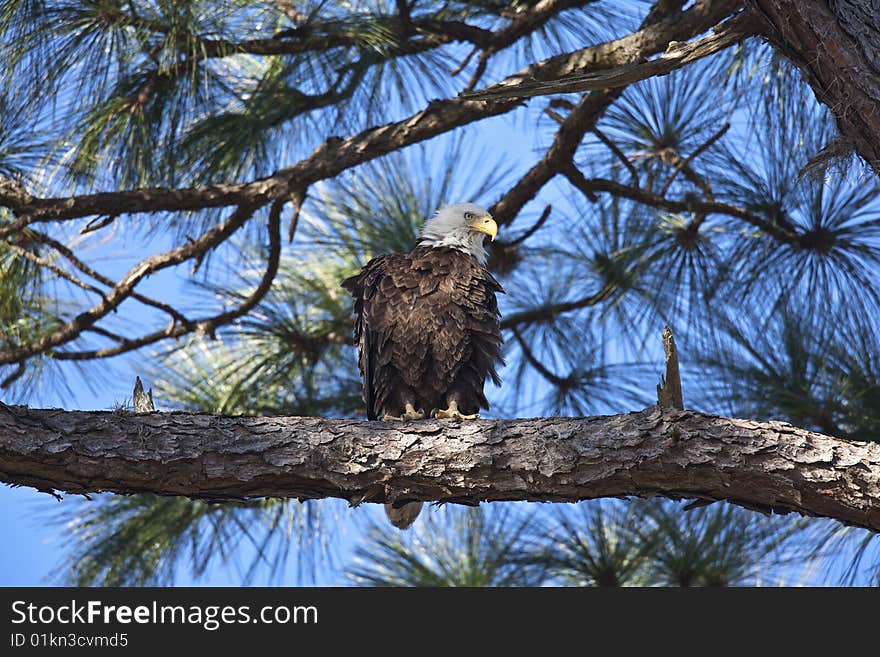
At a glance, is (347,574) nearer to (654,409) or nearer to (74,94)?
(74,94)

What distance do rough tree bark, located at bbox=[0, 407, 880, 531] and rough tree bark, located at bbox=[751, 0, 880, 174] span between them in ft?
2.52

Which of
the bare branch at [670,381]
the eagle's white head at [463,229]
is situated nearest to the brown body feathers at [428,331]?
the eagle's white head at [463,229]

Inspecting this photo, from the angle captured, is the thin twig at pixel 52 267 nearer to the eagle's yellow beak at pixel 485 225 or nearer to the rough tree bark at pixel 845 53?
the eagle's yellow beak at pixel 485 225

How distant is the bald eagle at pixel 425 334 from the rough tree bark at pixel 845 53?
50.2 inches

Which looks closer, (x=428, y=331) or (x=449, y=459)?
(x=449, y=459)

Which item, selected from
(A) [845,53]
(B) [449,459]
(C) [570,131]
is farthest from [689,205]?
(B) [449,459]

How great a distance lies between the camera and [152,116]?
14.1 ft

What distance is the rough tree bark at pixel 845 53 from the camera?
8.68ft

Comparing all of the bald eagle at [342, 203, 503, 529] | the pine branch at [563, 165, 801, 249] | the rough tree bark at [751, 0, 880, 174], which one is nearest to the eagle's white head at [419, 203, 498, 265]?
the bald eagle at [342, 203, 503, 529]

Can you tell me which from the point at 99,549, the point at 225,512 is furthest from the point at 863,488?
the point at 99,549

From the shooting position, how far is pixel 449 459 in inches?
102

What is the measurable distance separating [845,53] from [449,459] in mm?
1334

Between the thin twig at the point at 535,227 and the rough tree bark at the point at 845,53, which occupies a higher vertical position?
the thin twig at the point at 535,227

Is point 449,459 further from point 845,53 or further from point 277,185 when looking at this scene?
point 277,185
